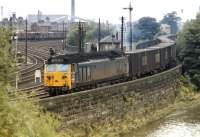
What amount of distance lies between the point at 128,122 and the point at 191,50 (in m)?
25.7

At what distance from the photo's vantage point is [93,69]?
35188 millimetres

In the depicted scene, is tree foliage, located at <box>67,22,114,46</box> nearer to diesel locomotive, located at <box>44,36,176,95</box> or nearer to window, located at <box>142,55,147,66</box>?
window, located at <box>142,55,147,66</box>

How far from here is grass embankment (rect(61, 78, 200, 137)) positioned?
1215 inches

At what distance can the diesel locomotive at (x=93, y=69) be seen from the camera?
3195 cm

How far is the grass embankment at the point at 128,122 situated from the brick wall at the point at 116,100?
46 centimetres

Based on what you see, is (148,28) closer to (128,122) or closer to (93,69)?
(128,122)

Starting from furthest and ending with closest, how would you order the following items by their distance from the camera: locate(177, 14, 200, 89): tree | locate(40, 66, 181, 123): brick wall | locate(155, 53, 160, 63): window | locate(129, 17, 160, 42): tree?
locate(129, 17, 160, 42): tree
locate(177, 14, 200, 89): tree
locate(155, 53, 160, 63): window
locate(40, 66, 181, 123): brick wall

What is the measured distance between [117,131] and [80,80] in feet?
13.2

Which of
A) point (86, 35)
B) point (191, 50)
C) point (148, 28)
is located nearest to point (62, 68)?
point (191, 50)

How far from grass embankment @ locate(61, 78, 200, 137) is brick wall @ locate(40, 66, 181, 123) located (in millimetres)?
458

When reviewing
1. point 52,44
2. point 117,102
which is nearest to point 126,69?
point 117,102

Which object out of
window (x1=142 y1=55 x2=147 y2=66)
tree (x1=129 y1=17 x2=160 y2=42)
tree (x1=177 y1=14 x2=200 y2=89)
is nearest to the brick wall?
window (x1=142 y1=55 x2=147 y2=66)

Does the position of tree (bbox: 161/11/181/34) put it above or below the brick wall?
above

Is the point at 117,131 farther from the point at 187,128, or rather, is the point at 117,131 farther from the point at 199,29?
the point at 199,29
